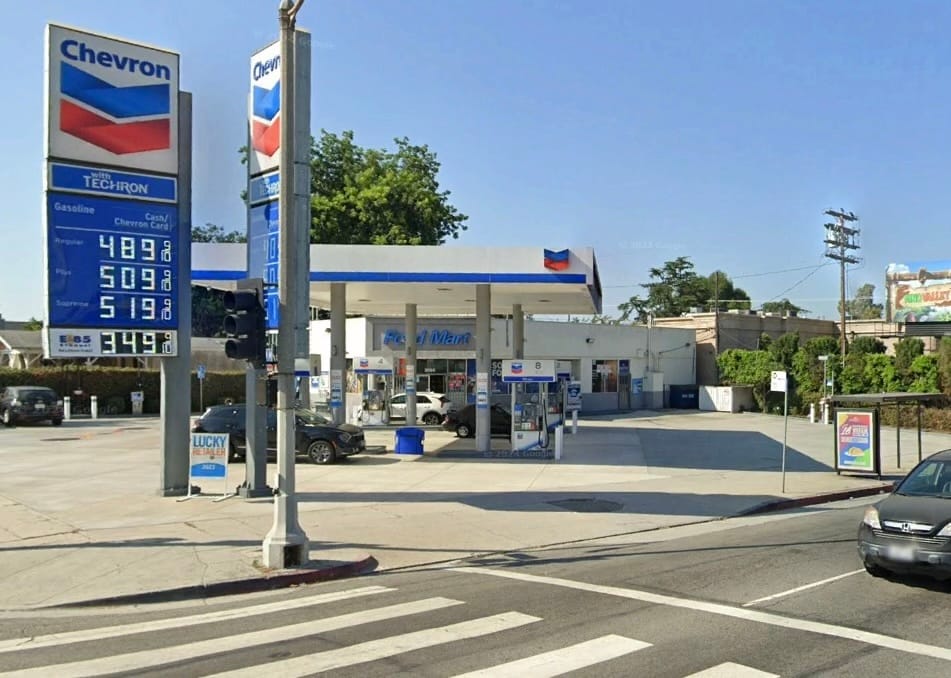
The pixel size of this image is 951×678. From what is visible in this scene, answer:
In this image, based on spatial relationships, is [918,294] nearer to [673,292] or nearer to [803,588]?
[673,292]

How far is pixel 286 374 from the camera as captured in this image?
1053cm

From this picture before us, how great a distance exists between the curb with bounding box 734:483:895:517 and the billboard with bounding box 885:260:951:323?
52.6 metres

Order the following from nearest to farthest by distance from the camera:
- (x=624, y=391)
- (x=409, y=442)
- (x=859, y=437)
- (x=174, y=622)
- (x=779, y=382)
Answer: (x=174, y=622) → (x=779, y=382) → (x=859, y=437) → (x=409, y=442) → (x=624, y=391)

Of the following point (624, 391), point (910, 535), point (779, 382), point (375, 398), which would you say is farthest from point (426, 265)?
point (624, 391)

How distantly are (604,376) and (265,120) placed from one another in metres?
36.6

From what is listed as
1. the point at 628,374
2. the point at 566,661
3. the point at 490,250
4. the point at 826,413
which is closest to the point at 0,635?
the point at 566,661

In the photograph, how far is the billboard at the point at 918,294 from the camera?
6538 centimetres

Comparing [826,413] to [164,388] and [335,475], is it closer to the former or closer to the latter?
[335,475]

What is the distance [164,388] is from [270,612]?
9143 mm

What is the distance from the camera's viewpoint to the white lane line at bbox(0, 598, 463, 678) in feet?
21.9

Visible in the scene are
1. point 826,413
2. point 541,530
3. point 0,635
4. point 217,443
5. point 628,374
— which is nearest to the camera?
point 0,635

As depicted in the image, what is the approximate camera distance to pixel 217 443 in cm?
1661

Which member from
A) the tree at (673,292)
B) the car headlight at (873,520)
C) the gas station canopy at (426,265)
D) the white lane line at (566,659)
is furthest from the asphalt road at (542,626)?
the tree at (673,292)

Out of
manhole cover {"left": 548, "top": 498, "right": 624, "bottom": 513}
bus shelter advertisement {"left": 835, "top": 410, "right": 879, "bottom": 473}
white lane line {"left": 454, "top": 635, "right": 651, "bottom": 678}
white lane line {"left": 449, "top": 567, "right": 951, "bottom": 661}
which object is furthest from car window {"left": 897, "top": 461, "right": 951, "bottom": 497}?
bus shelter advertisement {"left": 835, "top": 410, "right": 879, "bottom": 473}
